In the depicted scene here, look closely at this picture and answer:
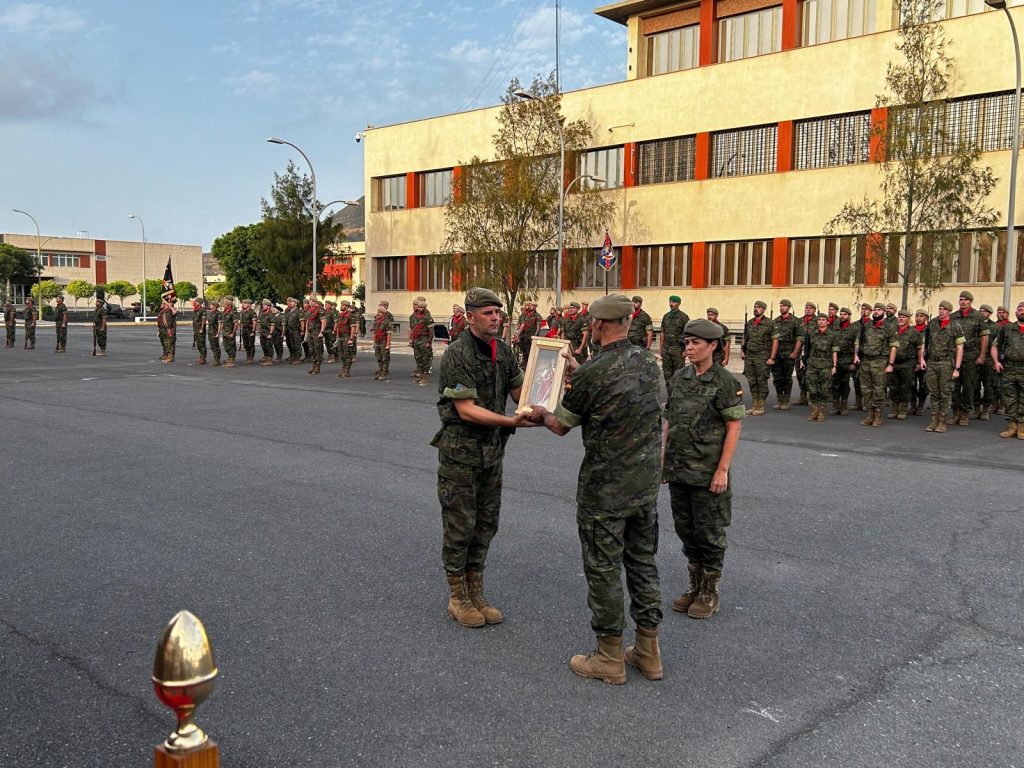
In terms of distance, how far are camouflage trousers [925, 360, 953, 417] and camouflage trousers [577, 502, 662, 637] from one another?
10.7m

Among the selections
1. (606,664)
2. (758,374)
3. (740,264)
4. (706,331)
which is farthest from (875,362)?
(740,264)

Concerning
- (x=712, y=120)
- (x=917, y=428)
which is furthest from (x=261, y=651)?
(x=712, y=120)

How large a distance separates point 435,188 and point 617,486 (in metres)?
37.3

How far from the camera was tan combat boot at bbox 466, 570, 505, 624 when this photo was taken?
16.0ft

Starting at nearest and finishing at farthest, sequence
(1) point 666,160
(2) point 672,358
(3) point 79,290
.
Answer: (2) point 672,358
(1) point 666,160
(3) point 79,290

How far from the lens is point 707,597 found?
5.05 metres

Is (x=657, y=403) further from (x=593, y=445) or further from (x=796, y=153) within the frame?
(x=796, y=153)

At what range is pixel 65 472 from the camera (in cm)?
885

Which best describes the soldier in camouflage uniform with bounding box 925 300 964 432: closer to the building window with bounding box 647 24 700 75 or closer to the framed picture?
the framed picture

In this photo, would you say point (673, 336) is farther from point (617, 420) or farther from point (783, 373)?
point (617, 420)

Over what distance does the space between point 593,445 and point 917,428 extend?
35.6ft

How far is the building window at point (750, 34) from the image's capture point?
30781mm

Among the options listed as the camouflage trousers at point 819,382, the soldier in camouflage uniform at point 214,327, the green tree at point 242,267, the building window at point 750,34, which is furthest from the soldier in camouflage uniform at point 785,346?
the green tree at point 242,267

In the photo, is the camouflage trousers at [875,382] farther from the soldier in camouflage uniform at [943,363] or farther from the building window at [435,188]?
the building window at [435,188]
